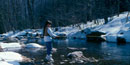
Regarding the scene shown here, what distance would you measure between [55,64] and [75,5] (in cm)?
5164

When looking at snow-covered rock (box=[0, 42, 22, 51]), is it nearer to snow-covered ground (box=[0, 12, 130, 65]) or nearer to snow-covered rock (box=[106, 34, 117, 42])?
snow-covered ground (box=[0, 12, 130, 65])

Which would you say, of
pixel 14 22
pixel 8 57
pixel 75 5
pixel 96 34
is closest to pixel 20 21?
pixel 14 22

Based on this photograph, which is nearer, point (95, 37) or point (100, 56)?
point (100, 56)

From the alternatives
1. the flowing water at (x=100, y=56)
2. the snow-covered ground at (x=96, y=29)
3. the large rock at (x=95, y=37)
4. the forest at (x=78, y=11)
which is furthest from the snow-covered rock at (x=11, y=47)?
the forest at (x=78, y=11)

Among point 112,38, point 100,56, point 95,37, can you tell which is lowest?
point 95,37

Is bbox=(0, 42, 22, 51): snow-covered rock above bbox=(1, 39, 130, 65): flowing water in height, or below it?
below

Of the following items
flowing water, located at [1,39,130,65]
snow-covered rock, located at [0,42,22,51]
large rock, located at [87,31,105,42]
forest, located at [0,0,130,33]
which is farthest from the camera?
forest, located at [0,0,130,33]

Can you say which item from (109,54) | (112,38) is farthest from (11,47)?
(112,38)

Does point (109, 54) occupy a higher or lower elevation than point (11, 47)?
higher

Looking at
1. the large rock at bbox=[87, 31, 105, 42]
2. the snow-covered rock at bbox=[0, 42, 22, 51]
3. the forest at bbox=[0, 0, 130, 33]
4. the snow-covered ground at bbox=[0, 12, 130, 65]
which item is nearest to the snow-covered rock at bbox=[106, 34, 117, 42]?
the snow-covered ground at bbox=[0, 12, 130, 65]

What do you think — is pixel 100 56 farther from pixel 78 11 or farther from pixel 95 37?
pixel 78 11

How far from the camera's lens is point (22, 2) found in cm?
10450

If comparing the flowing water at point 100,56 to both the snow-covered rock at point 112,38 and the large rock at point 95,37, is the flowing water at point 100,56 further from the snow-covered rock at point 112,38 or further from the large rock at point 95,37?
the large rock at point 95,37

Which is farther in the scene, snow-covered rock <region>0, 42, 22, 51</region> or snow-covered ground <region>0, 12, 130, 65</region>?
snow-covered rock <region>0, 42, 22, 51</region>
